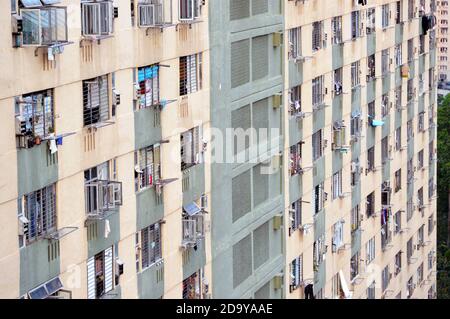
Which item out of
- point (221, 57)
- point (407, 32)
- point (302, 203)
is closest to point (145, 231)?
point (221, 57)

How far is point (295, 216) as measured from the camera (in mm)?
29656

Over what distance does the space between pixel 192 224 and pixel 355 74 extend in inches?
478

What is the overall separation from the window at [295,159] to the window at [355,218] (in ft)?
17.3

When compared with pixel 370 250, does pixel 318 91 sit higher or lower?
higher

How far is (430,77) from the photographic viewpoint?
44.8 m

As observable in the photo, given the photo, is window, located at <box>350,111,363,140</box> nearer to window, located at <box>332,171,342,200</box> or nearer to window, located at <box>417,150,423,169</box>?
window, located at <box>332,171,342,200</box>

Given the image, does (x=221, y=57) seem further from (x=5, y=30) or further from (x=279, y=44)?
(x=5, y=30)

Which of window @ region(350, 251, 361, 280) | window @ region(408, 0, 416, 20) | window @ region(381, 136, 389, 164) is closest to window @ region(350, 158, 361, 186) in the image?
window @ region(350, 251, 361, 280)

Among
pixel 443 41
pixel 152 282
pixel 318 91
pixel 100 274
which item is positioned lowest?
pixel 443 41

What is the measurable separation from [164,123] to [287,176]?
7036 millimetres

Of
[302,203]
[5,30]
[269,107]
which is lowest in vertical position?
[302,203]

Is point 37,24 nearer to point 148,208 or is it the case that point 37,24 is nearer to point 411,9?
point 148,208

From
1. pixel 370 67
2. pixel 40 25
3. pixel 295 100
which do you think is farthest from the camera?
pixel 370 67

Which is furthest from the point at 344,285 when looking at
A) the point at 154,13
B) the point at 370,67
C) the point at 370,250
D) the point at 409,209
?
the point at 154,13
